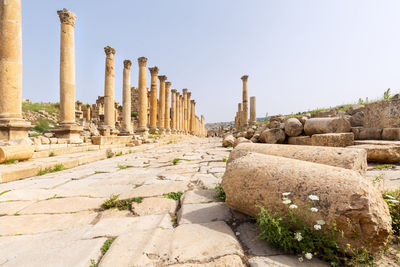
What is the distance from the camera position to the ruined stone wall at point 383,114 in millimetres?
5348

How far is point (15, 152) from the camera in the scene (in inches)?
193

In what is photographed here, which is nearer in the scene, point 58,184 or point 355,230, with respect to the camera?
point 355,230

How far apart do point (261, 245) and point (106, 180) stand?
3057 millimetres

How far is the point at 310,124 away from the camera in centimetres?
636

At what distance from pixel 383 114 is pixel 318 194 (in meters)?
6.06

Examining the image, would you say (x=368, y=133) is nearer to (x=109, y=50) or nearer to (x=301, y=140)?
(x=301, y=140)

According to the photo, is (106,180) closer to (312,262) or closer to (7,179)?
(7,179)

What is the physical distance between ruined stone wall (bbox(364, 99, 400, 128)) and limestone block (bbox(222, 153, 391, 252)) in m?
5.57

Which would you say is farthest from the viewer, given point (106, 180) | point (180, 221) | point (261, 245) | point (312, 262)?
point (106, 180)

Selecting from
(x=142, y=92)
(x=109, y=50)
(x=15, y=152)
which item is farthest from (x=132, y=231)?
(x=142, y=92)

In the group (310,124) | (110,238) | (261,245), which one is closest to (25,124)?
(110,238)

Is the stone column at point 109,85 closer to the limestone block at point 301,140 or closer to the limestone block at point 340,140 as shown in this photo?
the limestone block at point 301,140

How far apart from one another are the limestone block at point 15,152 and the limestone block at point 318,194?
5473 millimetres

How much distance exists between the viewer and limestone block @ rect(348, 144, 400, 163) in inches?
159
